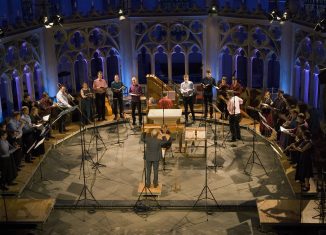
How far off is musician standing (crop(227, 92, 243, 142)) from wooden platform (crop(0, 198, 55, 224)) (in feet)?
18.6

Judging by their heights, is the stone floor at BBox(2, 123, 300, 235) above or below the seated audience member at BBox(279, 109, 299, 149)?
below

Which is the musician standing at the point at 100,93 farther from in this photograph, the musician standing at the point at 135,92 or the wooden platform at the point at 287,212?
the wooden platform at the point at 287,212

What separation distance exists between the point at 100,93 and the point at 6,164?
5.24m

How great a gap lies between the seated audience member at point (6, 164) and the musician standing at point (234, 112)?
225 inches

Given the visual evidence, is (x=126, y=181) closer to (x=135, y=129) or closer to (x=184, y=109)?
(x=135, y=129)

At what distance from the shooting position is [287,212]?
10703 millimetres

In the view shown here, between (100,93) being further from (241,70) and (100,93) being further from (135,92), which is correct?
(241,70)

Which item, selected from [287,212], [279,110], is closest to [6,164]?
[287,212]

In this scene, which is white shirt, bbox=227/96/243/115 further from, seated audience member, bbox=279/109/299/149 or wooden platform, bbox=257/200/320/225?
wooden platform, bbox=257/200/320/225

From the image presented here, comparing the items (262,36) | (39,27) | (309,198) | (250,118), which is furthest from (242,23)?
(309,198)

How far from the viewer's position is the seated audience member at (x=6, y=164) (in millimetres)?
11750

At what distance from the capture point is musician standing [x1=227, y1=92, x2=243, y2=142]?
14.9 m

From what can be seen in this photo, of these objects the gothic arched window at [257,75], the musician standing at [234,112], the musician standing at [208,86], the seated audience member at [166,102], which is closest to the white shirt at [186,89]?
the musician standing at [208,86]

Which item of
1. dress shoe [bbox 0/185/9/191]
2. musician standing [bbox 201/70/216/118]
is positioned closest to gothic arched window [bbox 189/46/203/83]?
musician standing [bbox 201/70/216/118]
